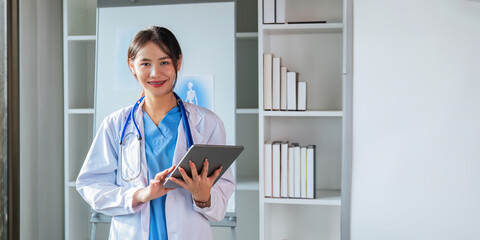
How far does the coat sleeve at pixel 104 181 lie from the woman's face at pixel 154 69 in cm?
19

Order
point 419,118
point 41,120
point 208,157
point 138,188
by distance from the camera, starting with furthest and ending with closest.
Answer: point 41,120 → point 138,188 → point 208,157 → point 419,118

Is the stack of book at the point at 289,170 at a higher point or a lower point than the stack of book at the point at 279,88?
lower

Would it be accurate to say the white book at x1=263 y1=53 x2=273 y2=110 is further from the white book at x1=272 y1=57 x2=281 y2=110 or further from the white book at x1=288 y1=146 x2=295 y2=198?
the white book at x1=288 y1=146 x2=295 y2=198

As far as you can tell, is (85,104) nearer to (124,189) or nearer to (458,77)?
(124,189)

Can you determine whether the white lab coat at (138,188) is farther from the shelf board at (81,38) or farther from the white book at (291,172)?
the shelf board at (81,38)

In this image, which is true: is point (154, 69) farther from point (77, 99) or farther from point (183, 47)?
point (77, 99)

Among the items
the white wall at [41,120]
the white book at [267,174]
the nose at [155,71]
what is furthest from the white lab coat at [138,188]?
the white wall at [41,120]

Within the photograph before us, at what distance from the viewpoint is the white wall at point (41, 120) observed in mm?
2596

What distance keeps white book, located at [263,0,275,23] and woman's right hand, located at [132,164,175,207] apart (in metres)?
1.10

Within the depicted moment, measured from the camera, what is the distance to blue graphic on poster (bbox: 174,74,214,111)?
245cm

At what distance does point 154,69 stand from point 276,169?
944 millimetres

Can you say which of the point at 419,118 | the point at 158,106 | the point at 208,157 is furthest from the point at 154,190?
the point at 419,118

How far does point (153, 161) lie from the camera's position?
5.72 feet

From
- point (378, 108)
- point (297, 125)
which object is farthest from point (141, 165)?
point (297, 125)
